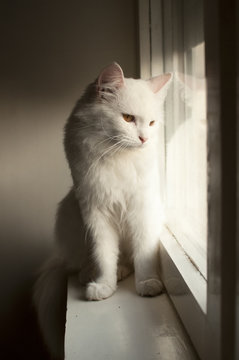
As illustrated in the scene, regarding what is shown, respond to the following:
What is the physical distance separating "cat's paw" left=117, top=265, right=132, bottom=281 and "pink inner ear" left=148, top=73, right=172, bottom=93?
54 cm

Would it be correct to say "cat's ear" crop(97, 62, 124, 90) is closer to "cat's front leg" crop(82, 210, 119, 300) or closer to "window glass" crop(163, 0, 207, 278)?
"window glass" crop(163, 0, 207, 278)

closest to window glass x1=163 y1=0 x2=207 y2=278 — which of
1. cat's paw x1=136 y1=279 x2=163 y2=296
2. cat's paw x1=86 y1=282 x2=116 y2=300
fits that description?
cat's paw x1=136 y1=279 x2=163 y2=296

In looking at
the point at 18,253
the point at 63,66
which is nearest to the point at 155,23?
the point at 63,66

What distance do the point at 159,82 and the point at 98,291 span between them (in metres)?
0.58

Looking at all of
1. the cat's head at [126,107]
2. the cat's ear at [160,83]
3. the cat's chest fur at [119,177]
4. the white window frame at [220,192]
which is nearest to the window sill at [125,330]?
Answer: the white window frame at [220,192]

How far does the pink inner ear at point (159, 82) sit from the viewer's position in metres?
0.98

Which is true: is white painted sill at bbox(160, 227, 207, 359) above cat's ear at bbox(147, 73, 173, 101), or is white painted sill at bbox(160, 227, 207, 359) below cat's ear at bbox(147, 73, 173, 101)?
below

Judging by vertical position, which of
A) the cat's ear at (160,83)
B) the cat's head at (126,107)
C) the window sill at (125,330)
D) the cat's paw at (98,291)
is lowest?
the window sill at (125,330)

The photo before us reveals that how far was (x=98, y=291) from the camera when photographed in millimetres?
978

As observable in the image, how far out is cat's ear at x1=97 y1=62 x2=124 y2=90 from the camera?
0.92m

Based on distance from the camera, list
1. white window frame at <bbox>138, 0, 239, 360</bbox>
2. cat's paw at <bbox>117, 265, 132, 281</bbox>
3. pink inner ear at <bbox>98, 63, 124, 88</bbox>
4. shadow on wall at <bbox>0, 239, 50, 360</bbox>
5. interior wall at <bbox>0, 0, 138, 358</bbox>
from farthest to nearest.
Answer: shadow on wall at <bbox>0, 239, 50, 360</bbox>, interior wall at <bbox>0, 0, 138, 358</bbox>, cat's paw at <bbox>117, 265, 132, 281</bbox>, pink inner ear at <bbox>98, 63, 124, 88</bbox>, white window frame at <bbox>138, 0, 239, 360</bbox>

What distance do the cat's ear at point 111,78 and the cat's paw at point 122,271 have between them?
0.54m

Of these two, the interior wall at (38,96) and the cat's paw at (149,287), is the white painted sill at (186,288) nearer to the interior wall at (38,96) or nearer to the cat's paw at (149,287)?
the cat's paw at (149,287)

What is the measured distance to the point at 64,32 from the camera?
1.47 meters
